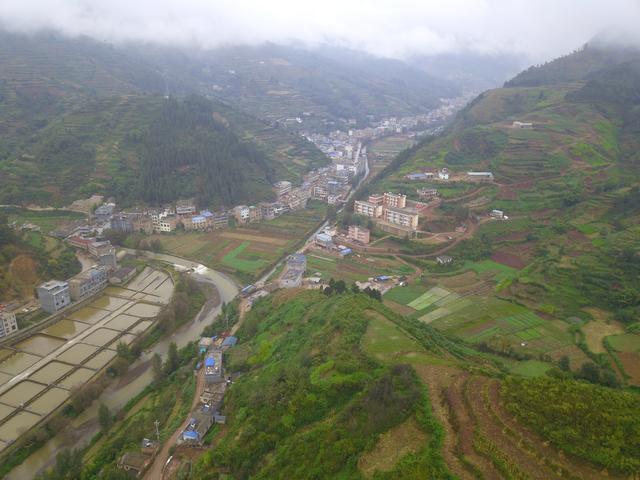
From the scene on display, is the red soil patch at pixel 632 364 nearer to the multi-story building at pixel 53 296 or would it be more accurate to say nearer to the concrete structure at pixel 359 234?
the concrete structure at pixel 359 234

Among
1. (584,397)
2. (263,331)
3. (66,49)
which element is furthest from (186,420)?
(66,49)

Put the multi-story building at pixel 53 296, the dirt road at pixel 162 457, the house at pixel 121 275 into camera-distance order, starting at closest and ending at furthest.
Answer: the dirt road at pixel 162 457 < the multi-story building at pixel 53 296 < the house at pixel 121 275

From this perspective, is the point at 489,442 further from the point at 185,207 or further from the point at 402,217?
the point at 185,207

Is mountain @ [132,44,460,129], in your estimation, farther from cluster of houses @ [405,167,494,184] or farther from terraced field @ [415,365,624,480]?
terraced field @ [415,365,624,480]

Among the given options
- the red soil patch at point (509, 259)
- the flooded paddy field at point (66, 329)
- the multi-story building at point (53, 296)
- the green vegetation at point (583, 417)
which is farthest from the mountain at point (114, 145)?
the green vegetation at point (583, 417)

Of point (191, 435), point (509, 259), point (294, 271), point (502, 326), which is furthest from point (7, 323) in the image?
point (509, 259)

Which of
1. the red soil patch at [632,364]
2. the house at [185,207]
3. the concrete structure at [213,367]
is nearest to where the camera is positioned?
the red soil patch at [632,364]

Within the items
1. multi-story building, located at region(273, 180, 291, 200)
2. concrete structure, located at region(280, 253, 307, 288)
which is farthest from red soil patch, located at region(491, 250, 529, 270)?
multi-story building, located at region(273, 180, 291, 200)
